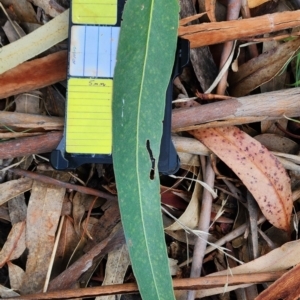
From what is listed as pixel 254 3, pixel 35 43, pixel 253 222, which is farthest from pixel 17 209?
pixel 254 3

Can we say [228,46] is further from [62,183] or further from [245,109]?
[62,183]

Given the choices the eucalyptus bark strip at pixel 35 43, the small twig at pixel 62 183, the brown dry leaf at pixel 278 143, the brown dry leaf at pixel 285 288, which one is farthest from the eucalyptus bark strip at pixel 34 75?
the brown dry leaf at pixel 285 288

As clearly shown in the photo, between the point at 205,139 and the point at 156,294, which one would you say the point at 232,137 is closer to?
the point at 205,139

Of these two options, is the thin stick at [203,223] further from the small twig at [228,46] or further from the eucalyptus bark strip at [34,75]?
the eucalyptus bark strip at [34,75]

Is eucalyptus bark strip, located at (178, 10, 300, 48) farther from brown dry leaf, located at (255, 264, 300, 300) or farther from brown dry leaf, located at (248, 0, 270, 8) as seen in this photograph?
brown dry leaf, located at (255, 264, 300, 300)

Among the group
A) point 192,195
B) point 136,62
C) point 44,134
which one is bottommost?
point 192,195

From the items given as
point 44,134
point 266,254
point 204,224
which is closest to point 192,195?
point 204,224
